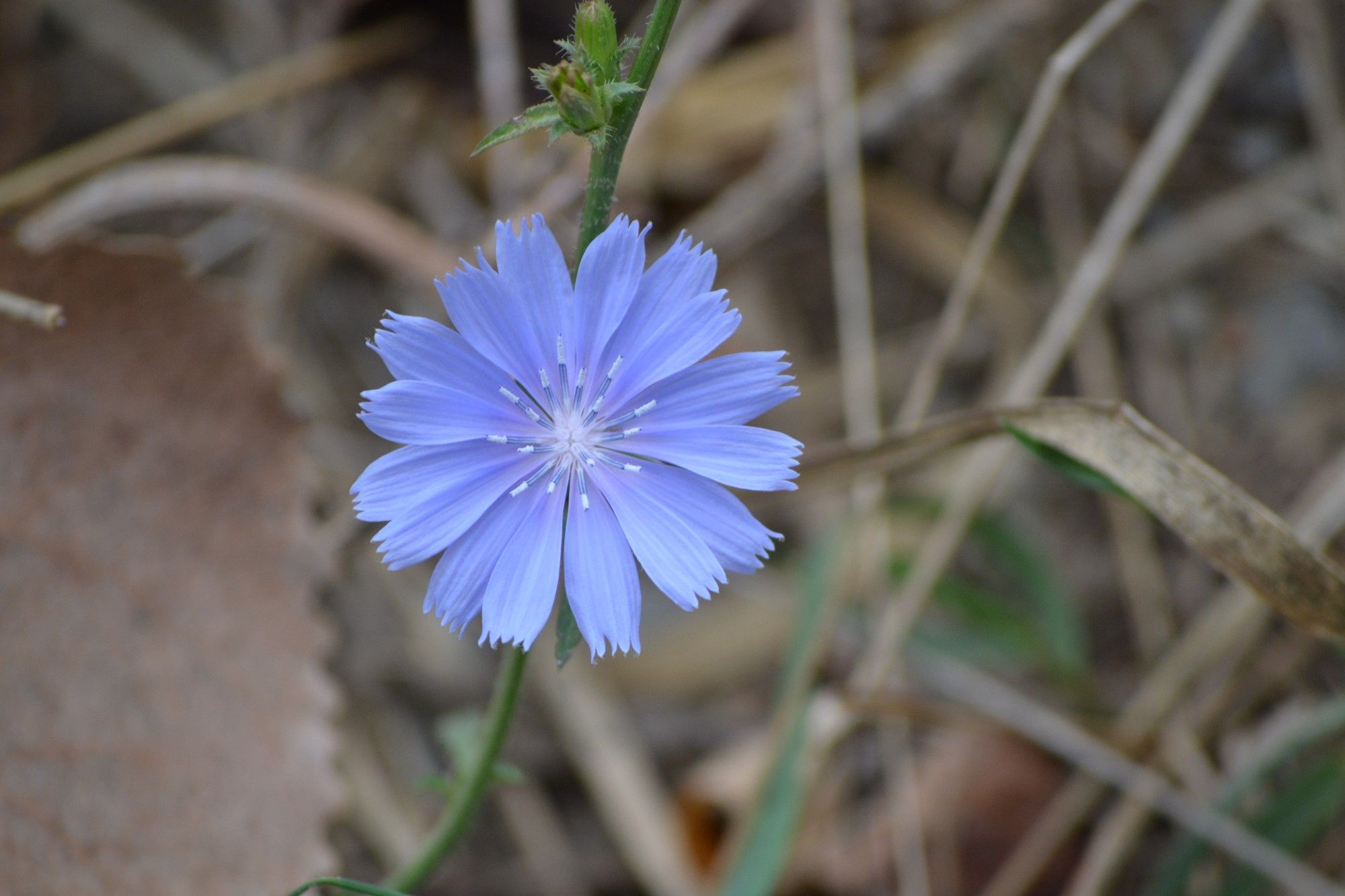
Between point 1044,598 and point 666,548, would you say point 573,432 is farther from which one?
point 1044,598

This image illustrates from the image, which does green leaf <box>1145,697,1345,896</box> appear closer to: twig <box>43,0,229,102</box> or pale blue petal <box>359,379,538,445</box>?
pale blue petal <box>359,379,538,445</box>

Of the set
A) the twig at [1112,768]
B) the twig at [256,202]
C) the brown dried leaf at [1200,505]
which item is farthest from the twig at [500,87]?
the twig at [1112,768]

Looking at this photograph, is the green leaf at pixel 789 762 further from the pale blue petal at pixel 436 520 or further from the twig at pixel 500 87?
the twig at pixel 500 87

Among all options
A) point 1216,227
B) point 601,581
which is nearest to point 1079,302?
A: point 1216,227

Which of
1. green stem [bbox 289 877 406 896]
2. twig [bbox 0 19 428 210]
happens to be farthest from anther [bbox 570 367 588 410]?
twig [bbox 0 19 428 210]

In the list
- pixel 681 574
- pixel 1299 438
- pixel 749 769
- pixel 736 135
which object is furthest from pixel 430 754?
pixel 1299 438

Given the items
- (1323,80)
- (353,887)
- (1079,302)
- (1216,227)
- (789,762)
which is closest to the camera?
(353,887)

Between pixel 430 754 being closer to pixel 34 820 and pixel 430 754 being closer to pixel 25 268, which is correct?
pixel 34 820
